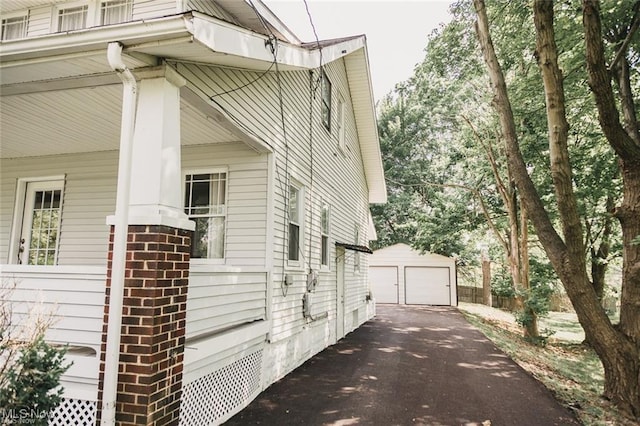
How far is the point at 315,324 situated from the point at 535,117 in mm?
9186

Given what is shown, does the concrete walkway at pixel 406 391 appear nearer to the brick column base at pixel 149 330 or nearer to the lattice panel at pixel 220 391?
the lattice panel at pixel 220 391

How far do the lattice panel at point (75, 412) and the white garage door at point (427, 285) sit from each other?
19826mm

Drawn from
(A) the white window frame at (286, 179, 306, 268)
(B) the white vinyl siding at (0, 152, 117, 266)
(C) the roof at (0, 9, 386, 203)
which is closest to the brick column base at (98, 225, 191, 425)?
(C) the roof at (0, 9, 386, 203)

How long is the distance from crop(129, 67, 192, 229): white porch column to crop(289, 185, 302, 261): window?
10.8 feet

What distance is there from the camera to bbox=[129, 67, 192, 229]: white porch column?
3.31 metres

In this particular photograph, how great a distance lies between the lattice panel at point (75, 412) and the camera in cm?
328

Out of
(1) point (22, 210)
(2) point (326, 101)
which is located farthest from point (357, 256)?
(1) point (22, 210)

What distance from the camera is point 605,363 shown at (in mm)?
6121

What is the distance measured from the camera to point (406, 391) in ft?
19.1

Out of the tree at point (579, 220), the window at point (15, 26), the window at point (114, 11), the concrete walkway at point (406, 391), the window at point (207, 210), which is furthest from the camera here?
the window at point (15, 26)

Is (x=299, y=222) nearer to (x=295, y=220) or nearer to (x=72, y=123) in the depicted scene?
(x=295, y=220)

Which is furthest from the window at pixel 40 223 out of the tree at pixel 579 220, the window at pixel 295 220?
the tree at pixel 579 220

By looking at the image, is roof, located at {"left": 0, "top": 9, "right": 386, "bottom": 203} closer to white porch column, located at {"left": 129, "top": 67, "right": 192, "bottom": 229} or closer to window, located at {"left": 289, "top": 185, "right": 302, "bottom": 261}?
white porch column, located at {"left": 129, "top": 67, "right": 192, "bottom": 229}

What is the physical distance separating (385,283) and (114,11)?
1884cm
